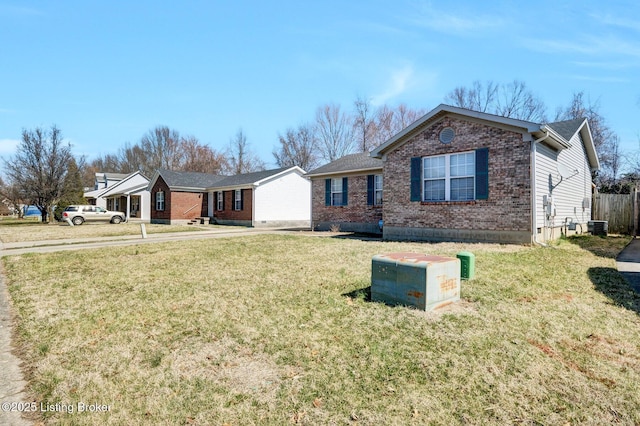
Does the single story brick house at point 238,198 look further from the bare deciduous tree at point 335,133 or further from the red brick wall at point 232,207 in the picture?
the bare deciduous tree at point 335,133

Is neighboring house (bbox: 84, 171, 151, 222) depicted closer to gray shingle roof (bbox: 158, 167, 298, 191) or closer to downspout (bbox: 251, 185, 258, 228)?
gray shingle roof (bbox: 158, 167, 298, 191)

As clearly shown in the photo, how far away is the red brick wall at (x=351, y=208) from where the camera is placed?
17281 mm

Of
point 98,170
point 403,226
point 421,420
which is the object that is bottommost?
point 421,420

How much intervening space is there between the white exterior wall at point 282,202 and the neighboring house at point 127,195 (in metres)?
15.3

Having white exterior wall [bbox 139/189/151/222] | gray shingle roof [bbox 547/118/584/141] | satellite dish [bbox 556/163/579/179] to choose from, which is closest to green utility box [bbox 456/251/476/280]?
satellite dish [bbox 556/163/579/179]

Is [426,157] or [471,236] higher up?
[426,157]

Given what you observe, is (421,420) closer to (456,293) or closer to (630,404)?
(630,404)

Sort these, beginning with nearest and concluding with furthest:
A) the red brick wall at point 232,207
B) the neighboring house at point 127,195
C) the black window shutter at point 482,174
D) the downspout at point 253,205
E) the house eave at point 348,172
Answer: the black window shutter at point 482,174 < the house eave at point 348,172 < the downspout at point 253,205 < the red brick wall at point 232,207 < the neighboring house at point 127,195

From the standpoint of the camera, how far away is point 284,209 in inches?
1070

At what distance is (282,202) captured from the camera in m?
27.0

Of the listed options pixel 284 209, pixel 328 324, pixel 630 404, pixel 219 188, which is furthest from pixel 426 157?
pixel 219 188

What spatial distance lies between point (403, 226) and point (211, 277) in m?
8.78

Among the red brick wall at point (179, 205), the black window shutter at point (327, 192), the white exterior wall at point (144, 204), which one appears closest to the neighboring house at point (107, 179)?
the white exterior wall at point (144, 204)

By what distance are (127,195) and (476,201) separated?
118ft
